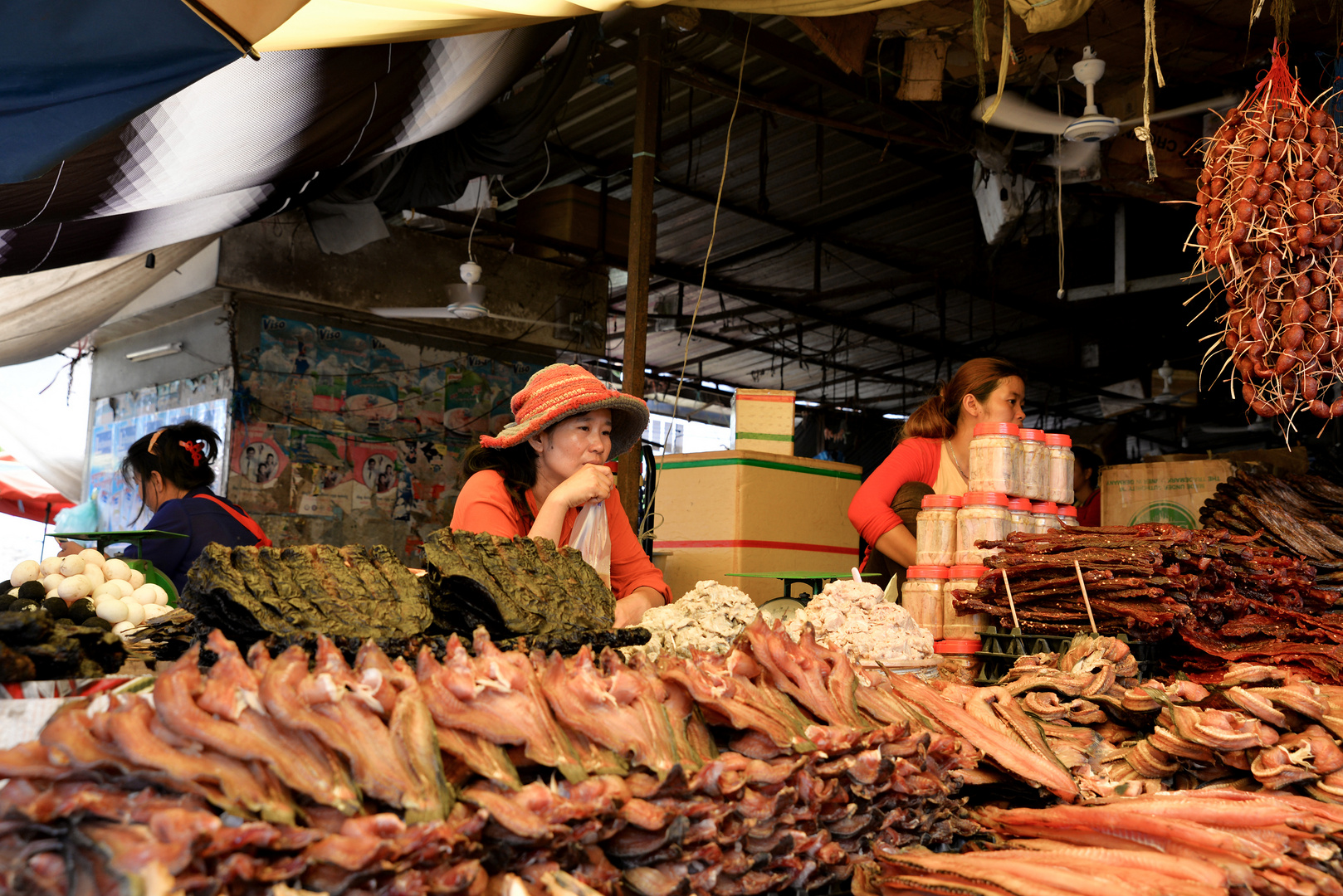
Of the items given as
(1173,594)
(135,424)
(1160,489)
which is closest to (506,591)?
(1173,594)

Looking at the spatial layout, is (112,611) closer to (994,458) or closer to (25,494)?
(994,458)

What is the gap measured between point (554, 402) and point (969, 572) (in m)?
1.38

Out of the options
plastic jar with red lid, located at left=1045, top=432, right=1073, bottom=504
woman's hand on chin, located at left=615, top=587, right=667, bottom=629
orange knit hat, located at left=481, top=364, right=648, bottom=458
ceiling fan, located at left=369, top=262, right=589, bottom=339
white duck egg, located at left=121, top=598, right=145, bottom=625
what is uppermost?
ceiling fan, located at left=369, top=262, right=589, bottom=339

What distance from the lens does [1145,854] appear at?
5.11 ft

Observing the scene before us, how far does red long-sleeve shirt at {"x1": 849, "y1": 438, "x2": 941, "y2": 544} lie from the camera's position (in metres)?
4.25

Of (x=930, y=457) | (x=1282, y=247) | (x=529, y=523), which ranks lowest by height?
(x=529, y=523)

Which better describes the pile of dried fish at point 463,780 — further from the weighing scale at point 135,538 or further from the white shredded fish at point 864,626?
the weighing scale at point 135,538

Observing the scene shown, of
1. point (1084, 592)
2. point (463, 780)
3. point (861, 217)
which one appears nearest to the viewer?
point (463, 780)

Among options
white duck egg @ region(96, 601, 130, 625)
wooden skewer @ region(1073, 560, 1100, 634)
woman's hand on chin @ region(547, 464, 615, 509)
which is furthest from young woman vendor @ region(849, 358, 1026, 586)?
white duck egg @ region(96, 601, 130, 625)

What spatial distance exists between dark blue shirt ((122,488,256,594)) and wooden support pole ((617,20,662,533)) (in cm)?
175

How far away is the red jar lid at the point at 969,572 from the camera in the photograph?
2986 millimetres

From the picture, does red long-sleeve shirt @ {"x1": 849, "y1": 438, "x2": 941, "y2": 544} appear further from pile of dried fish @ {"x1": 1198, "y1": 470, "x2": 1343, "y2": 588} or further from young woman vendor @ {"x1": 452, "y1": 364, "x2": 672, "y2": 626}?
young woman vendor @ {"x1": 452, "y1": 364, "x2": 672, "y2": 626}

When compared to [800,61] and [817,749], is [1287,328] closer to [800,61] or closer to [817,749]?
[817,749]

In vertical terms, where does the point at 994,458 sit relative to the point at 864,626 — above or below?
above
